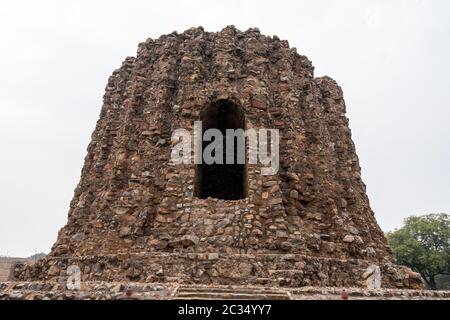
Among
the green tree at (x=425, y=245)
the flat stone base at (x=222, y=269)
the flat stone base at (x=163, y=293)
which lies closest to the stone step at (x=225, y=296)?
the flat stone base at (x=163, y=293)

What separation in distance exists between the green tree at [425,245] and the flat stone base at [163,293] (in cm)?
3137

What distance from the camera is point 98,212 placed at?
834 centimetres

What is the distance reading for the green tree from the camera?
31.6 metres

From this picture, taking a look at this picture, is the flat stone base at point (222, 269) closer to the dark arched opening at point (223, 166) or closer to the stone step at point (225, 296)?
the stone step at point (225, 296)

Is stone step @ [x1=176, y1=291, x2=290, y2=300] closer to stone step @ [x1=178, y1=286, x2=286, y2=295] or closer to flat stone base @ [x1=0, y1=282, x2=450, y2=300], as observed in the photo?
flat stone base @ [x1=0, y1=282, x2=450, y2=300]

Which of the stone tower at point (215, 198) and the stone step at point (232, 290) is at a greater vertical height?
the stone tower at point (215, 198)

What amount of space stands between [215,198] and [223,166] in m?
3.17

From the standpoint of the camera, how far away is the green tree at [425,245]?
31594 mm

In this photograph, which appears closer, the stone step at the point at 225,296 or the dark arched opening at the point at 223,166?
the stone step at the point at 225,296

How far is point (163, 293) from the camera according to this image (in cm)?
489

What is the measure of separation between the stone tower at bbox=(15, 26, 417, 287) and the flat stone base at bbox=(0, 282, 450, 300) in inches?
45.1

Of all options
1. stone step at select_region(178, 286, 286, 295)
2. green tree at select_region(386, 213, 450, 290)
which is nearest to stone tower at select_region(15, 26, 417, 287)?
stone step at select_region(178, 286, 286, 295)

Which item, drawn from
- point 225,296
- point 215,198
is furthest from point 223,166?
point 225,296

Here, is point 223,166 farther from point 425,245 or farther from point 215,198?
point 425,245
